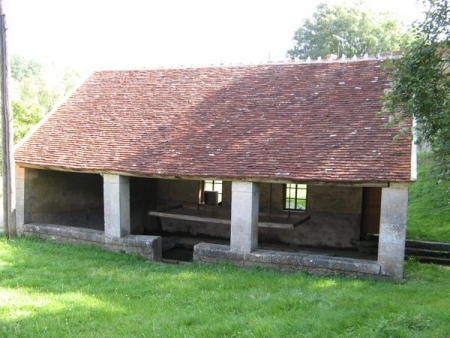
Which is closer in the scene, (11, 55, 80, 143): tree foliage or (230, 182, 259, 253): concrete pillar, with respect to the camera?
(230, 182, 259, 253): concrete pillar

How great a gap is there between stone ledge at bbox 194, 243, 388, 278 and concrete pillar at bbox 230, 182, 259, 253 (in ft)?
0.65

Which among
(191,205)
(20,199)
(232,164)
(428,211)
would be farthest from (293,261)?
(428,211)

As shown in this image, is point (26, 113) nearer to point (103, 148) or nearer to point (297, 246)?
point (103, 148)

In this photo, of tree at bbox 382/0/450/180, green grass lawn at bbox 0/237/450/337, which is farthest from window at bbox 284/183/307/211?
tree at bbox 382/0/450/180

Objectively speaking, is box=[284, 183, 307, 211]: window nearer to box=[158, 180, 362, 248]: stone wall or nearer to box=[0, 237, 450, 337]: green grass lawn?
box=[158, 180, 362, 248]: stone wall

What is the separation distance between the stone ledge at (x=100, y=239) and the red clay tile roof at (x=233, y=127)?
1.67 metres

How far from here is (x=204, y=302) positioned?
668 cm

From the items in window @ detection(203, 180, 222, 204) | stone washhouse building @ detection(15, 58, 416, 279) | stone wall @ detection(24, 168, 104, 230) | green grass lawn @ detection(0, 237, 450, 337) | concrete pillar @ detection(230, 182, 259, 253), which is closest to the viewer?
green grass lawn @ detection(0, 237, 450, 337)

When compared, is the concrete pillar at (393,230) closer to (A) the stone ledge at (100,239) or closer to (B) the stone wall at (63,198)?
(A) the stone ledge at (100,239)

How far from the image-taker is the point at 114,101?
12.6 metres

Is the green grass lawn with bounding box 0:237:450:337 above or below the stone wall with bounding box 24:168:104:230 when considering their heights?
below

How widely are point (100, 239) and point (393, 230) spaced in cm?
686

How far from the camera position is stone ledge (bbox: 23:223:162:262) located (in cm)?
1005

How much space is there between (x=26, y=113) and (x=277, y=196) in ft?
48.2
